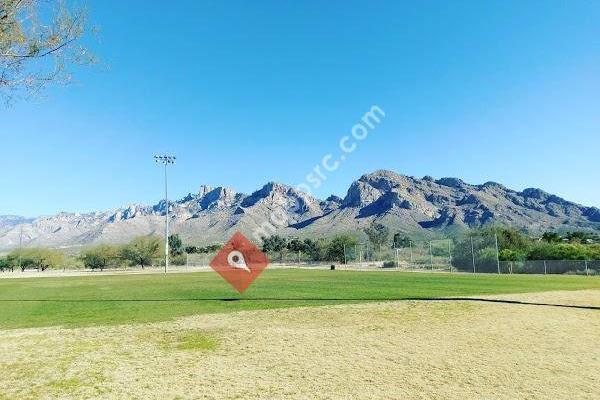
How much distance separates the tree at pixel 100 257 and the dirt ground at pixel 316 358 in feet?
287

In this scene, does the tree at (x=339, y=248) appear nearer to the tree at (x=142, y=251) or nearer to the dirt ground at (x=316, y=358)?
the tree at (x=142, y=251)

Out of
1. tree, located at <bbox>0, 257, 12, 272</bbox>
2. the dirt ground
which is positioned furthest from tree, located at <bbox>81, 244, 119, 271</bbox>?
the dirt ground

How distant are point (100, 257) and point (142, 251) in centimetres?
845

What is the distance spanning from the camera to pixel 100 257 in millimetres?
93688

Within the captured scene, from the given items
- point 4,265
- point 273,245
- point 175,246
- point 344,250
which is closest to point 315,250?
point 344,250

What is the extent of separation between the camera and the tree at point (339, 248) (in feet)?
293

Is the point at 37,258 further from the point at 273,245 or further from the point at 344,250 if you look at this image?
the point at 344,250

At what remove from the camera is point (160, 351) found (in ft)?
32.2

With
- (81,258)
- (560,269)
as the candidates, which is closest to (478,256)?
(560,269)

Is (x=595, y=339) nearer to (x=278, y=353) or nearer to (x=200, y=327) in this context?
(x=278, y=353)

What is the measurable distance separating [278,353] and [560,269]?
42.2 meters

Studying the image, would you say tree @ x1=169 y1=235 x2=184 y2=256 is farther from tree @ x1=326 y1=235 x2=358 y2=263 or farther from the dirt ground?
the dirt ground

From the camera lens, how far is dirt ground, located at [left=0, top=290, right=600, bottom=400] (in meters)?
6.89

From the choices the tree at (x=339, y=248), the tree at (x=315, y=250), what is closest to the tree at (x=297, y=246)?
the tree at (x=315, y=250)
